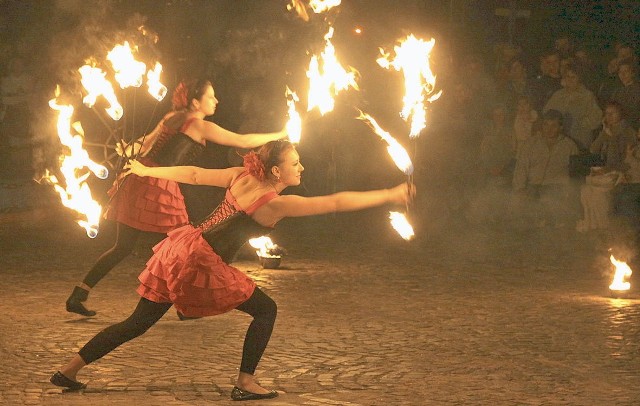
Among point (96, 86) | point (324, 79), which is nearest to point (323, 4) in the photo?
point (324, 79)

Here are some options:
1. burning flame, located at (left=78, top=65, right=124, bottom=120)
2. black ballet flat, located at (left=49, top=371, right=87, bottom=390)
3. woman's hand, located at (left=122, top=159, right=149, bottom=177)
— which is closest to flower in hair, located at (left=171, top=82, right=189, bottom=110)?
burning flame, located at (left=78, top=65, right=124, bottom=120)

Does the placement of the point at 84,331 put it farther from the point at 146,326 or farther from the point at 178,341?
the point at 146,326

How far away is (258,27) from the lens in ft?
57.6

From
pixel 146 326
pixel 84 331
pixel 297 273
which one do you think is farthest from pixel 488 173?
pixel 146 326

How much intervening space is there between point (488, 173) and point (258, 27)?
344 cm

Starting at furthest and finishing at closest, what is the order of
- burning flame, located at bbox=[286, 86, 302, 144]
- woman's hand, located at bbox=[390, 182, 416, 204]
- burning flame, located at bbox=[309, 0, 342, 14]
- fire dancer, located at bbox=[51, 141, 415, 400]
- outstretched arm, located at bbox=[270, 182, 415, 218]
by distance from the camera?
1. burning flame, located at bbox=[309, 0, 342, 14]
2. burning flame, located at bbox=[286, 86, 302, 144]
3. fire dancer, located at bbox=[51, 141, 415, 400]
4. outstretched arm, located at bbox=[270, 182, 415, 218]
5. woman's hand, located at bbox=[390, 182, 416, 204]

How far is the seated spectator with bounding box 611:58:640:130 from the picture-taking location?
15344 millimetres

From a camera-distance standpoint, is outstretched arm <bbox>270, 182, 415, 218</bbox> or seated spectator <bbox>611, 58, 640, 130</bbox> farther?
seated spectator <bbox>611, 58, 640, 130</bbox>

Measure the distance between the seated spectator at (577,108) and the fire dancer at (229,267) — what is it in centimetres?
876

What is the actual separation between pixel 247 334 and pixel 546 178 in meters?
9.35

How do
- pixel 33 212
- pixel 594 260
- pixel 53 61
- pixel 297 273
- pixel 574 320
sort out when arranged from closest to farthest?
pixel 574 320
pixel 297 273
pixel 594 260
pixel 33 212
pixel 53 61

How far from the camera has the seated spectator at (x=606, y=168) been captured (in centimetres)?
1503

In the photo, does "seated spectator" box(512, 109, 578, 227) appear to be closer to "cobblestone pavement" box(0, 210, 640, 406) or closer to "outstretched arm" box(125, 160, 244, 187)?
"cobblestone pavement" box(0, 210, 640, 406)

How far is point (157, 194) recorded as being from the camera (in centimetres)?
1024
